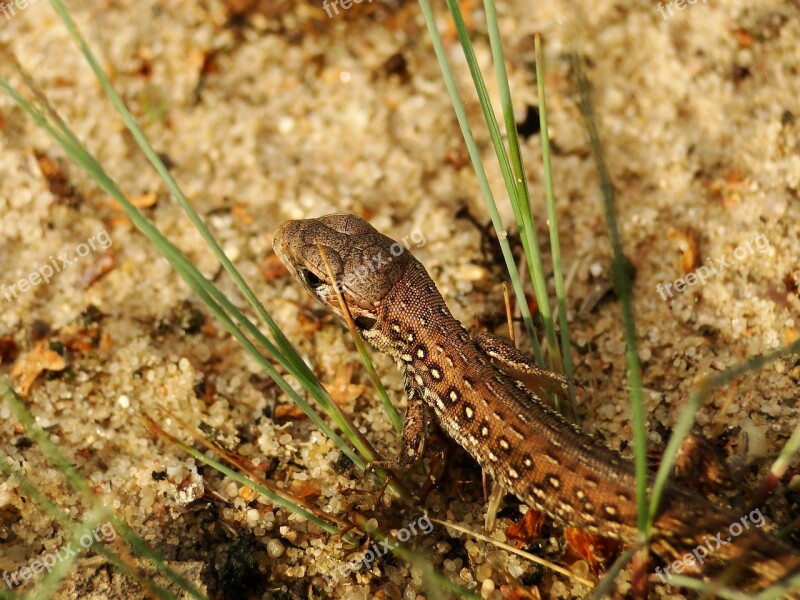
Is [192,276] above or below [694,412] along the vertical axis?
above

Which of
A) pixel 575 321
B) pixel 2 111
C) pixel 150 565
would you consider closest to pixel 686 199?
pixel 575 321

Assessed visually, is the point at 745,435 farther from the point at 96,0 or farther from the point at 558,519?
the point at 96,0

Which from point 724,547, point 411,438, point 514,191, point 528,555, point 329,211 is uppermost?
point 514,191

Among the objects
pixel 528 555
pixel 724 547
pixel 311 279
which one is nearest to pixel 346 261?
pixel 311 279

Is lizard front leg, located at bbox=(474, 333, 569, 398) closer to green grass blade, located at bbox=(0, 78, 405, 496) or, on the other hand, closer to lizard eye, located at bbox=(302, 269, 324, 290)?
green grass blade, located at bbox=(0, 78, 405, 496)

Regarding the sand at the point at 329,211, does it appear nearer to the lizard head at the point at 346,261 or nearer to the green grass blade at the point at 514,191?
the lizard head at the point at 346,261

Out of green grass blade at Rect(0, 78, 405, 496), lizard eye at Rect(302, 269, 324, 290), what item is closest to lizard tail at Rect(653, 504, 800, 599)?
green grass blade at Rect(0, 78, 405, 496)

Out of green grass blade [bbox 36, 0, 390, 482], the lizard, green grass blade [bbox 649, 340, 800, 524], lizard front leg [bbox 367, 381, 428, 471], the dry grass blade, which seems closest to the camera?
green grass blade [bbox 649, 340, 800, 524]

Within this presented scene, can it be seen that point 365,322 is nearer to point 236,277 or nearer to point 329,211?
point 236,277
